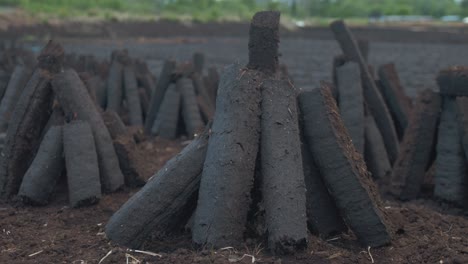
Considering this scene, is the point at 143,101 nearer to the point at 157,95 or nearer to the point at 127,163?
the point at 157,95

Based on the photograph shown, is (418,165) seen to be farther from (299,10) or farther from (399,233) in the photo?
(299,10)

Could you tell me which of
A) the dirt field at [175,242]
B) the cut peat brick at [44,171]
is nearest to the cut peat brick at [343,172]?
the dirt field at [175,242]

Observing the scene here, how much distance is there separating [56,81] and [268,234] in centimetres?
374

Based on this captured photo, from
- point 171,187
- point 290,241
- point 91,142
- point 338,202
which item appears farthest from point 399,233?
point 91,142

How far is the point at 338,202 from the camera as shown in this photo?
20.1ft

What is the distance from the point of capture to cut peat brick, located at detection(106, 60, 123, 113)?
13617mm

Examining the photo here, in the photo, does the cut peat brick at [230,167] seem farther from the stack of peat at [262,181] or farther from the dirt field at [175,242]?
the dirt field at [175,242]

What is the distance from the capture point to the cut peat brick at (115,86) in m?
13.6

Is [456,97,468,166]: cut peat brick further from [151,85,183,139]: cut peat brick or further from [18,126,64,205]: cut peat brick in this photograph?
[151,85,183,139]: cut peat brick

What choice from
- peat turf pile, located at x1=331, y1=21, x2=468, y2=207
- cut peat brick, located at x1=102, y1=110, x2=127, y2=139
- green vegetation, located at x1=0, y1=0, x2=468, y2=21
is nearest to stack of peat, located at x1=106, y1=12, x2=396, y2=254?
peat turf pile, located at x1=331, y1=21, x2=468, y2=207

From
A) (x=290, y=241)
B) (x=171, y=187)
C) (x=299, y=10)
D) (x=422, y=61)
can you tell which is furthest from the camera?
(x=299, y=10)

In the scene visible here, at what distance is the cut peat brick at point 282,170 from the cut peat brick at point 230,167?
4.0 inches

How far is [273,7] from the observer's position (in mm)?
70688

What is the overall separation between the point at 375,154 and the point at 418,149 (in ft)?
3.95
